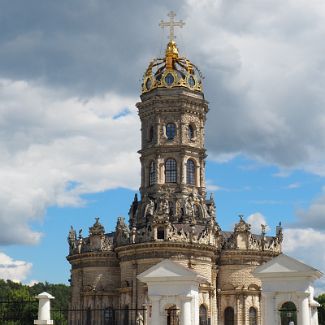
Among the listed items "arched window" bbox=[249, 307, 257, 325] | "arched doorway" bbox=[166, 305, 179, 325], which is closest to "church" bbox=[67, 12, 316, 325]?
"arched window" bbox=[249, 307, 257, 325]

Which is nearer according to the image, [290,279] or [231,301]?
[290,279]

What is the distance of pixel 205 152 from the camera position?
77.9 meters

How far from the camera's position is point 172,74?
254ft

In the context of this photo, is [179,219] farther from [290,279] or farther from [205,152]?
[290,279]

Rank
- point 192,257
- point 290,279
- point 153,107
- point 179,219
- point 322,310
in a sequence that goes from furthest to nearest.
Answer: point 322,310 → point 153,107 → point 179,219 → point 192,257 → point 290,279

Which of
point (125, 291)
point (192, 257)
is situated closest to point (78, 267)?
point (125, 291)

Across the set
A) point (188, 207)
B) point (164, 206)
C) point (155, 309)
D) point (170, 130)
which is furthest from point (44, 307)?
point (170, 130)

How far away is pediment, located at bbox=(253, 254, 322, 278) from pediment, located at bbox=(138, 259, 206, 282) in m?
2.97

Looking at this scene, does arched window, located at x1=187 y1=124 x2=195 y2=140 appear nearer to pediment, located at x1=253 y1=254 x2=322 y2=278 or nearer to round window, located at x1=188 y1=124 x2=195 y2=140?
round window, located at x1=188 y1=124 x2=195 y2=140

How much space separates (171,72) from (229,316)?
25512mm

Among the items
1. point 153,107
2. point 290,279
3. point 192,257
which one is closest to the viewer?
point 290,279

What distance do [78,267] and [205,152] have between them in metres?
17.6

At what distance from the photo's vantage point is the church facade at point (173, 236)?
68.0m

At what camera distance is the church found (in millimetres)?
67938
